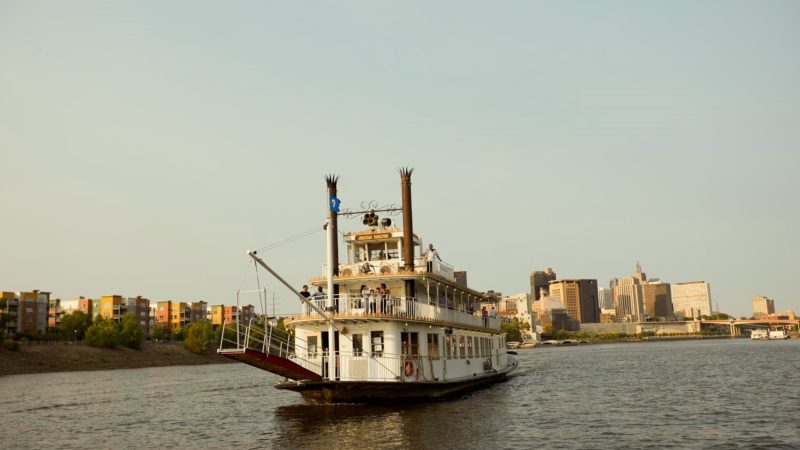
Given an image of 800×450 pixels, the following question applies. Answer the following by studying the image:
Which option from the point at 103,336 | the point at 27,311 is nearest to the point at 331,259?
the point at 103,336

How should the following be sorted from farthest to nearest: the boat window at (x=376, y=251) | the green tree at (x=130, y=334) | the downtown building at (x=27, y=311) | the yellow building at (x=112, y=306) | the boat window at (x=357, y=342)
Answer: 1. the yellow building at (x=112, y=306)
2. the downtown building at (x=27, y=311)
3. the green tree at (x=130, y=334)
4. the boat window at (x=376, y=251)
5. the boat window at (x=357, y=342)

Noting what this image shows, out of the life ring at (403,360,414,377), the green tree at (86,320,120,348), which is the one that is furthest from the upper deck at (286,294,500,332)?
the green tree at (86,320,120,348)

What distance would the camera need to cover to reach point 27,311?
480ft

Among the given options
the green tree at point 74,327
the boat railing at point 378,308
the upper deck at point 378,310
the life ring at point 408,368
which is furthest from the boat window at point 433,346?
the green tree at point 74,327

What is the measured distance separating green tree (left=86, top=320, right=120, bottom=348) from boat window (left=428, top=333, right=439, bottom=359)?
95.9m

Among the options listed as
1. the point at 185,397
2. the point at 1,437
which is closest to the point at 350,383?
the point at 1,437

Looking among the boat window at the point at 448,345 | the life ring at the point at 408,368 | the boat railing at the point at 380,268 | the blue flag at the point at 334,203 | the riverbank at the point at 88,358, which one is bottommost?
the riverbank at the point at 88,358

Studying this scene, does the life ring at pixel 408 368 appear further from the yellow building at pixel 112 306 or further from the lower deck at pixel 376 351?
the yellow building at pixel 112 306

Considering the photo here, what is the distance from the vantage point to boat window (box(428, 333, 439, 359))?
3369 centimetres

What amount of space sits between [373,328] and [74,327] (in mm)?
113090

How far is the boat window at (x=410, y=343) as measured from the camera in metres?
31.4

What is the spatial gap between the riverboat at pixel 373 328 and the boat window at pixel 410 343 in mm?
48

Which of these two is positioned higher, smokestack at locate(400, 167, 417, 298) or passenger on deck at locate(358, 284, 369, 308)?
smokestack at locate(400, 167, 417, 298)

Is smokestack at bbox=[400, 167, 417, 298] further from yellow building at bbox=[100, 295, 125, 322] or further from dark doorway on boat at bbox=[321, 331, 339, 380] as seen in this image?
yellow building at bbox=[100, 295, 125, 322]
